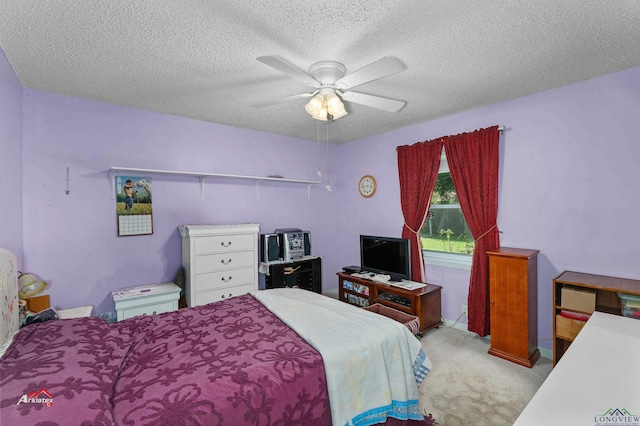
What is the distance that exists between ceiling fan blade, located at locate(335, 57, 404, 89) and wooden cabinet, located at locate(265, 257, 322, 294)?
7.74 ft

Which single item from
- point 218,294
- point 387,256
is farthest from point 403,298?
point 218,294

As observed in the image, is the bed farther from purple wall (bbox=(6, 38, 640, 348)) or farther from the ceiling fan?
the ceiling fan

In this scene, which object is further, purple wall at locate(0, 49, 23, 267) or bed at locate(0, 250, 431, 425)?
purple wall at locate(0, 49, 23, 267)

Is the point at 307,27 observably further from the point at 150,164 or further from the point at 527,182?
the point at 527,182

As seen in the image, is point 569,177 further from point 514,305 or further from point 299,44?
point 299,44

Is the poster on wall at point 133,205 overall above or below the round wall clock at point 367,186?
below

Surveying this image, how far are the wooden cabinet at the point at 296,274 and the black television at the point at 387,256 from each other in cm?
67

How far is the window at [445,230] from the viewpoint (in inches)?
133

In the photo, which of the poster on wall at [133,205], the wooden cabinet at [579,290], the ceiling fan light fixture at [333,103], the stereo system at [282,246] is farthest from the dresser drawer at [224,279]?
the wooden cabinet at [579,290]

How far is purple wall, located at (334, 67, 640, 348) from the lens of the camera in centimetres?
228

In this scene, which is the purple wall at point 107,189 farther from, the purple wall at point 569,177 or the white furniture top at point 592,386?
Result: the white furniture top at point 592,386

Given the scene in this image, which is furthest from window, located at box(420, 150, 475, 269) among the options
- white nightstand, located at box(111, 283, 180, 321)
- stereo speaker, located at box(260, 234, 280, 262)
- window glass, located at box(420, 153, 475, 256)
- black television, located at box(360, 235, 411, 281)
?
white nightstand, located at box(111, 283, 180, 321)

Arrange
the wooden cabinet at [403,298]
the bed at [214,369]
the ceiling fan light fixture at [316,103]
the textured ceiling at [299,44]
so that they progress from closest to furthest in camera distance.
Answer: the bed at [214,369], the textured ceiling at [299,44], the ceiling fan light fixture at [316,103], the wooden cabinet at [403,298]

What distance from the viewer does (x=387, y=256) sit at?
362 cm
